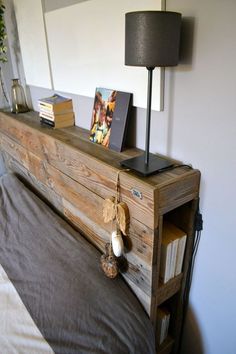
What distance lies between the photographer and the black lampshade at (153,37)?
0.70m

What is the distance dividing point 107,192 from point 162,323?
66 cm

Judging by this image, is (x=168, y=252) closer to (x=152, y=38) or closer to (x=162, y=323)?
(x=162, y=323)

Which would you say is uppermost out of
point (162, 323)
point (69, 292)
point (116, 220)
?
point (116, 220)

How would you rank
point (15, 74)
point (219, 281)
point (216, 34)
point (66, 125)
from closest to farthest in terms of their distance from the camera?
point (216, 34)
point (219, 281)
point (66, 125)
point (15, 74)

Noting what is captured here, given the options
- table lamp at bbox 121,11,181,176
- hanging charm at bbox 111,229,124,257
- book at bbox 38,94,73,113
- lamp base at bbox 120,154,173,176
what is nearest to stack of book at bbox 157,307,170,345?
hanging charm at bbox 111,229,124,257

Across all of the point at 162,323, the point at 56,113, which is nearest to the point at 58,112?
the point at 56,113

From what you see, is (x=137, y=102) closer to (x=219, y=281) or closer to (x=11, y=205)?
(x=219, y=281)

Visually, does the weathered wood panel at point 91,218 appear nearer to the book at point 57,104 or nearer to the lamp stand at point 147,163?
the lamp stand at point 147,163

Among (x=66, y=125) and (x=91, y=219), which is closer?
(x=91, y=219)

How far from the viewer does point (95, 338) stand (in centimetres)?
89

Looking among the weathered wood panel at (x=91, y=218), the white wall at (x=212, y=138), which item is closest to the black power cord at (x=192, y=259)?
the white wall at (x=212, y=138)

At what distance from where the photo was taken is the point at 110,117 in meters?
1.15

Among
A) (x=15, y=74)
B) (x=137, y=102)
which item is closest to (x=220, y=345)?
(x=137, y=102)

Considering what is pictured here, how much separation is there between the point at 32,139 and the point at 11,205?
39cm
